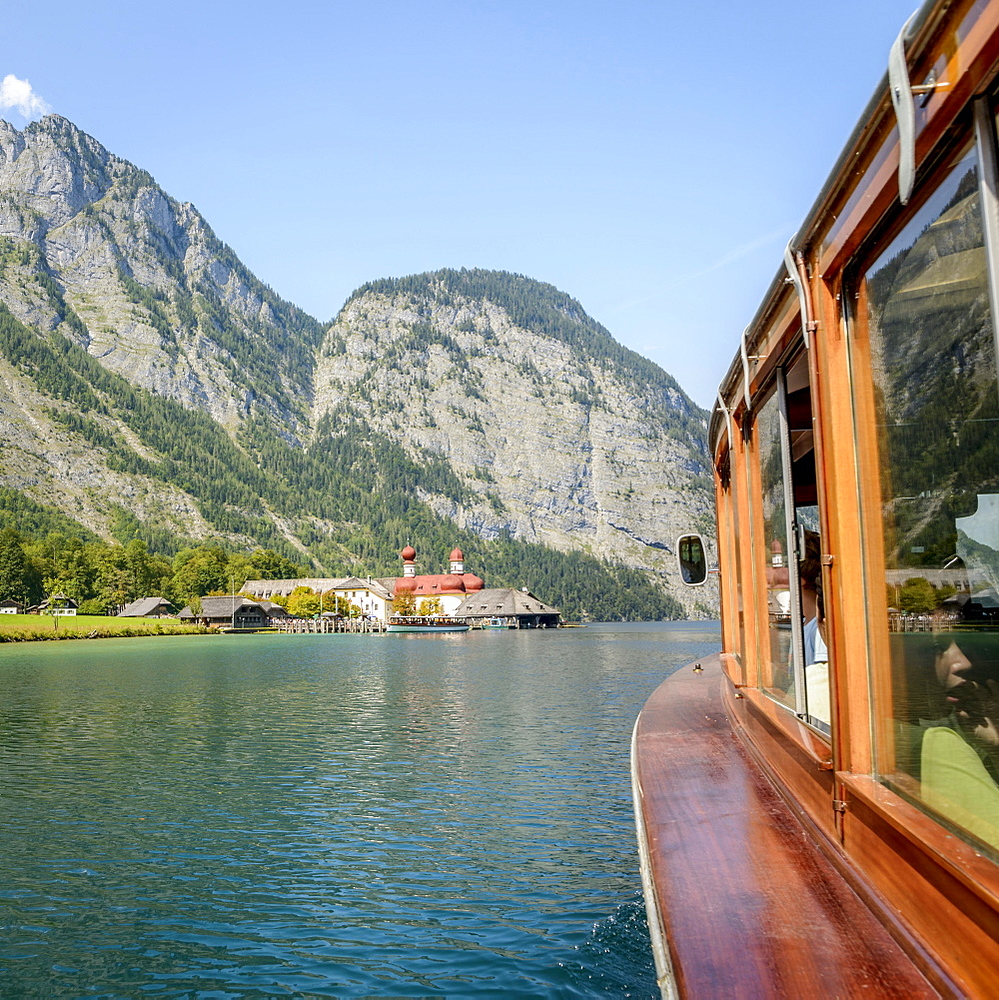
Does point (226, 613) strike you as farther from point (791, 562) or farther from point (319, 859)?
point (791, 562)

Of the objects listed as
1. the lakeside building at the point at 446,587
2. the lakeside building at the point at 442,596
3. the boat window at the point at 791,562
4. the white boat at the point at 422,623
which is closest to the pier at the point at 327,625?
the white boat at the point at 422,623

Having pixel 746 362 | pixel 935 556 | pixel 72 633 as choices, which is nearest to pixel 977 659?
pixel 935 556

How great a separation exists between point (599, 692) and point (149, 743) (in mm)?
→ 16319

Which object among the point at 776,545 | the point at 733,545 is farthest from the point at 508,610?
the point at 776,545

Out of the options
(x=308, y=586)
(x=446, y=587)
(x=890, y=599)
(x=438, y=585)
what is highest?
(x=438, y=585)

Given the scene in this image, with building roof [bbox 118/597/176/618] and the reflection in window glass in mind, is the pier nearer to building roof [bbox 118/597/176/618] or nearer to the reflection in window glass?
building roof [bbox 118/597/176/618]

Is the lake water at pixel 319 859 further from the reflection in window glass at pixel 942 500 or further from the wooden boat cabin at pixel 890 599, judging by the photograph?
the reflection in window glass at pixel 942 500

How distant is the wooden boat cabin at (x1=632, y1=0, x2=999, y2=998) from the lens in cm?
202

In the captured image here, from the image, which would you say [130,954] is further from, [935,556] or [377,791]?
[935,556]

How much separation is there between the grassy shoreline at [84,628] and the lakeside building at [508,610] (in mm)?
48274

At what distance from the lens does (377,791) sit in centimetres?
1390

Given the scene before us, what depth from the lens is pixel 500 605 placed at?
148 meters

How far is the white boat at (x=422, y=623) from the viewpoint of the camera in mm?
140938

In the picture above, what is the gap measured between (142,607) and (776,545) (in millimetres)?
135033
